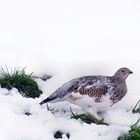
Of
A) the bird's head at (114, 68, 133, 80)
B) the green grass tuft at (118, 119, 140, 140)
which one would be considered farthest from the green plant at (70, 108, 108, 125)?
the bird's head at (114, 68, 133, 80)

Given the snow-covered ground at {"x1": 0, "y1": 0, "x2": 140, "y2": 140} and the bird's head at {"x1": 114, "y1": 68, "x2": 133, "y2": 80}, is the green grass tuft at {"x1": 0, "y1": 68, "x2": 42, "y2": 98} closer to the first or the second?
the snow-covered ground at {"x1": 0, "y1": 0, "x2": 140, "y2": 140}

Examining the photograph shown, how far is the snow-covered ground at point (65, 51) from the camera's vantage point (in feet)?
24.9

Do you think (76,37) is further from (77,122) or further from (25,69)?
(77,122)

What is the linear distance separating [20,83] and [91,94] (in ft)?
3.77

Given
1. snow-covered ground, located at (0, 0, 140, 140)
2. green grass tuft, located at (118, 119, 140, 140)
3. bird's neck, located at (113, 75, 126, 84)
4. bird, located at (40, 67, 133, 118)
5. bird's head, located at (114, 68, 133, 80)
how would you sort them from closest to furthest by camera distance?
green grass tuft, located at (118, 119, 140, 140)
snow-covered ground, located at (0, 0, 140, 140)
bird, located at (40, 67, 133, 118)
bird's neck, located at (113, 75, 126, 84)
bird's head, located at (114, 68, 133, 80)


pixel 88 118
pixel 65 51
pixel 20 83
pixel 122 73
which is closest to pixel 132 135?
pixel 88 118

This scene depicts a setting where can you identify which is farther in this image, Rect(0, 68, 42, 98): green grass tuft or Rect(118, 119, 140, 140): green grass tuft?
Rect(0, 68, 42, 98): green grass tuft

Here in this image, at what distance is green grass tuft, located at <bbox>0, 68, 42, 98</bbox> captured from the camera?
27.9 ft

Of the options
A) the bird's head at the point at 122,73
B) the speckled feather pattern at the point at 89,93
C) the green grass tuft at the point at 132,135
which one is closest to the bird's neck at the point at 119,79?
A: the bird's head at the point at 122,73

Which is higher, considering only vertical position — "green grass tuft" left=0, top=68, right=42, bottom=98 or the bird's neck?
the bird's neck

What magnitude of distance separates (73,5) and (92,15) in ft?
1.78

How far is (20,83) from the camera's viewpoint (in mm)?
8609

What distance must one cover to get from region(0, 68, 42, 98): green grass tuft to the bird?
597 millimetres

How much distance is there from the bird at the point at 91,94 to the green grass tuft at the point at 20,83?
60cm
